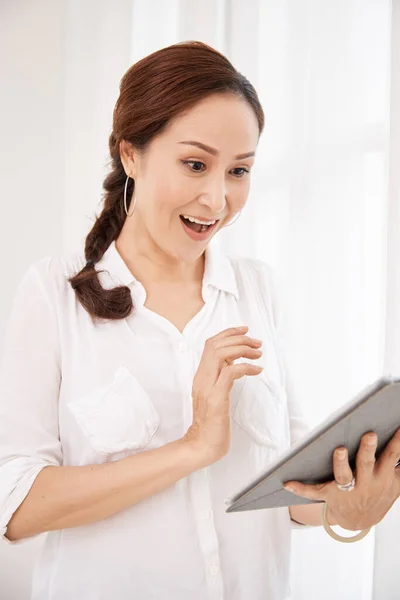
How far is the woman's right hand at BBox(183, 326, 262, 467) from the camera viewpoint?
1.15 metres

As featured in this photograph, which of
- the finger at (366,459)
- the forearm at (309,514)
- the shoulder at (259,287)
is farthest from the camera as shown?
the shoulder at (259,287)

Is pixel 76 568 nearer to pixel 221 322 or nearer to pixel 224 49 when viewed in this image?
pixel 221 322

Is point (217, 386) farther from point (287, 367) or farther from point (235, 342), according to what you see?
point (287, 367)

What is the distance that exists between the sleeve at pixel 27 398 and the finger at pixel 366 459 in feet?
1.72

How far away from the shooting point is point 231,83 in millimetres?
1292

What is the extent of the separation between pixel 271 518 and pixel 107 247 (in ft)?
2.06

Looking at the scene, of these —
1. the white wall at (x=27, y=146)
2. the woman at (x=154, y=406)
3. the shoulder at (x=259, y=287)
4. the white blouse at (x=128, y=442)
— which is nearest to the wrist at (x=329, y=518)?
the woman at (x=154, y=406)

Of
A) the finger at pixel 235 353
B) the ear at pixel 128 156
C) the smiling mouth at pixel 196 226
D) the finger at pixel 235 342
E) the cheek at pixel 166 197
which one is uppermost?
the ear at pixel 128 156

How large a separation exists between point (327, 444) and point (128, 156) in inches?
27.4

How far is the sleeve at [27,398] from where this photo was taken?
119 centimetres

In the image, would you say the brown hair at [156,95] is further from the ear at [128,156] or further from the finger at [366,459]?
the finger at [366,459]

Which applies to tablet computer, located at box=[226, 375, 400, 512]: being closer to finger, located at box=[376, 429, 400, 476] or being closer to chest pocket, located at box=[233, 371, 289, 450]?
finger, located at box=[376, 429, 400, 476]

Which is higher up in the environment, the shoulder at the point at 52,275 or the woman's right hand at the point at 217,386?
the shoulder at the point at 52,275

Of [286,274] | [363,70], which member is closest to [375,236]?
[286,274]
